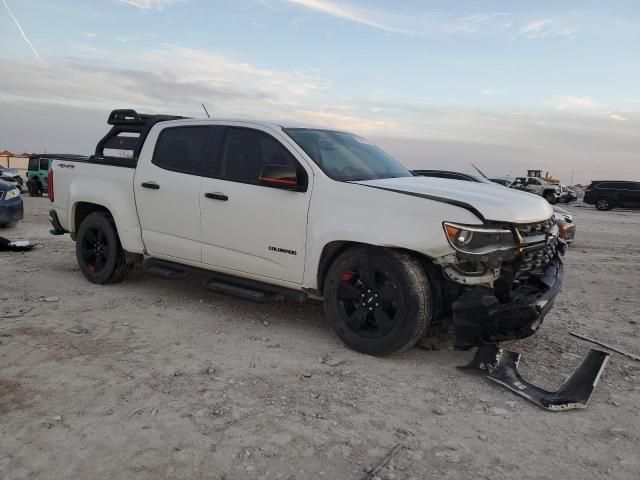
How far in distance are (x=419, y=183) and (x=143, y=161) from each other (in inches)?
115

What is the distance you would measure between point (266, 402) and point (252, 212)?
1843 mm

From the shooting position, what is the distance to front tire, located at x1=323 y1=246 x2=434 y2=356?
3898mm

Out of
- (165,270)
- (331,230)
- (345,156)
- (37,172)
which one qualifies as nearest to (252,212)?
(331,230)

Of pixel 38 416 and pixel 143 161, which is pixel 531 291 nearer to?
pixel 38 416

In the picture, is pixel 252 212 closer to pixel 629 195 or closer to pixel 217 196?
pixel 217 196

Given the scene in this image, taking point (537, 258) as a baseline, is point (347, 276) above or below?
below

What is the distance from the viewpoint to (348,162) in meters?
4.75

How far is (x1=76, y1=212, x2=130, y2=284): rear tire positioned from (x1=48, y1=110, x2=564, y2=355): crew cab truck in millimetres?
24

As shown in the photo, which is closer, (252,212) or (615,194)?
(252,212)

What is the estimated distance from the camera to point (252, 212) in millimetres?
4680

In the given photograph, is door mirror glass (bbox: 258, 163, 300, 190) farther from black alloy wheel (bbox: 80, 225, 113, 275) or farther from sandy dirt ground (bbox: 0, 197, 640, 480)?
black alloy wheel (bbox: 80, 225, 113, 275)

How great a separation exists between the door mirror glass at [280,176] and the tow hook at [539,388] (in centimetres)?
194

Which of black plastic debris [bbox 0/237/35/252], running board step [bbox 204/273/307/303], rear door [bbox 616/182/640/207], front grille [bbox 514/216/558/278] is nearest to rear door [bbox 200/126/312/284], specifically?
running board step [bbox 204/273/307/303]

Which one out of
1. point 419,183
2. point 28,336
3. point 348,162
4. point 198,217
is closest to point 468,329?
point 419,183
